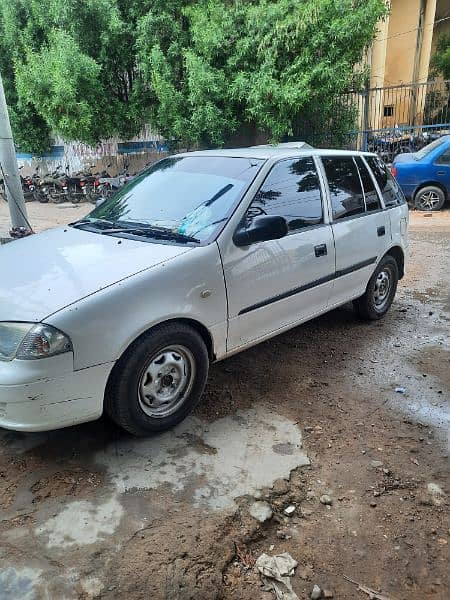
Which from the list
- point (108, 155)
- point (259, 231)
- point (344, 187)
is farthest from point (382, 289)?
point (108, 155)

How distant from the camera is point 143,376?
9.34 feet

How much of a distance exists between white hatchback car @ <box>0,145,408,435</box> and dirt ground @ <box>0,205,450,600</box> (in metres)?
0.35

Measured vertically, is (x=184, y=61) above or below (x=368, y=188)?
above

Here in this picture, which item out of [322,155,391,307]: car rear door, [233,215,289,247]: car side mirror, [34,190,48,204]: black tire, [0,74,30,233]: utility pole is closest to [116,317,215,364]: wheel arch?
[233,215,289,247]: car side mirror

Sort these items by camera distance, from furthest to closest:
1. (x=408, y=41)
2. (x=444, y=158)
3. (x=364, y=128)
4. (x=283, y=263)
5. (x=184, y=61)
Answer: (x=408, y=41), (x=364, y=128), (x=184, y=61), (x=444, y=158), (x=283, y=263)

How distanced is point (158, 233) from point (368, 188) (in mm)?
2265

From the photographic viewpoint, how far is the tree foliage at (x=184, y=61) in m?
10.4

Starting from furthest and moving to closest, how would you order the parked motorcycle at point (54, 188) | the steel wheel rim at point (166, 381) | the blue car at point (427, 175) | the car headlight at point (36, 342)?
the parked motorcycle at point (54, 188) < the blue car at point (427, 175) < the steel wheel rim at point (166, 381) < the car headlight at point (36, 342)

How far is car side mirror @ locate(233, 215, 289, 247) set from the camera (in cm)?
324

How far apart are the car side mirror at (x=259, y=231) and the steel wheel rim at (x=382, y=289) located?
195cm

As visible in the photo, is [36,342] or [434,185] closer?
[36,342]

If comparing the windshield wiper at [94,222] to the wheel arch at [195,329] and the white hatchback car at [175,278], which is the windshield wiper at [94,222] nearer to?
the white hatchback car at [175,278]

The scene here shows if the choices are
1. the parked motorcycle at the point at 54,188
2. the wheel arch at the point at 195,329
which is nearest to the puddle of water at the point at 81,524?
the wheel arch at the point at 195,329

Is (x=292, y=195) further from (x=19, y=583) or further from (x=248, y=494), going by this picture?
(x=19, y=583)
